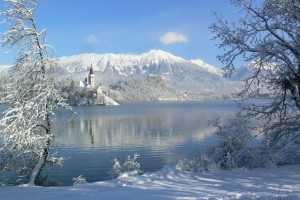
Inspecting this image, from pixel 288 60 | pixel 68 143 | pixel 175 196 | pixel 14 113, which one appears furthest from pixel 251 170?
pixel 68 143

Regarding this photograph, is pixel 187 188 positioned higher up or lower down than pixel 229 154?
lower down

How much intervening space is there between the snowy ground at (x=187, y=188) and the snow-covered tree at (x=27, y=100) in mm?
2635

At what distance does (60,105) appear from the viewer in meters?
17.0

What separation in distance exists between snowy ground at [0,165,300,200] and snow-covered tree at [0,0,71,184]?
263cm

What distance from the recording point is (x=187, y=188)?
1312 centimetres

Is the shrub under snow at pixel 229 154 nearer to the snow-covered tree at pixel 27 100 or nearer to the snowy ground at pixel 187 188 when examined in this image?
the snowy ground at pixel 187 188

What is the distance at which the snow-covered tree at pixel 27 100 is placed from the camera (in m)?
16.0

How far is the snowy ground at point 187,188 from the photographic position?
11.5 meters

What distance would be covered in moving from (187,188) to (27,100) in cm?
811

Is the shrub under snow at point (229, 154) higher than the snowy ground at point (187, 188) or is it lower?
higher

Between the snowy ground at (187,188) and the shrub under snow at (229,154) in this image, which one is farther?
the shrub under snow at (229,154)

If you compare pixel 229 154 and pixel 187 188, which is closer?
pixel 187 188

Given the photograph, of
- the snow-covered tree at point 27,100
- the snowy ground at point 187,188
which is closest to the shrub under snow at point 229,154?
the snowy ground at point 187,188

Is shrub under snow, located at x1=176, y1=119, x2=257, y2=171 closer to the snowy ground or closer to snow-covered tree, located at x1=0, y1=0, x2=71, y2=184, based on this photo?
the snowy ground
